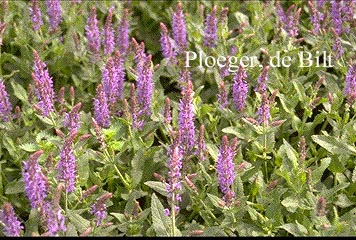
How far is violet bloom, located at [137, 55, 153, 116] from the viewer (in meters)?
4.26

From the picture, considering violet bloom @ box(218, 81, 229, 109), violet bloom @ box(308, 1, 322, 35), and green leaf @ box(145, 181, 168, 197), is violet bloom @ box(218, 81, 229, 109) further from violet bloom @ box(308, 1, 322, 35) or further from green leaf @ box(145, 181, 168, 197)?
violet bloom @ box(308, 1, 322, 35)

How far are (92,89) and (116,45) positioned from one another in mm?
444

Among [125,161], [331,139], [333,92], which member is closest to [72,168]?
[125,161]

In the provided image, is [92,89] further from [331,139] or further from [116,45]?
[331,139]

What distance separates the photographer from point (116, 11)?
5.74m

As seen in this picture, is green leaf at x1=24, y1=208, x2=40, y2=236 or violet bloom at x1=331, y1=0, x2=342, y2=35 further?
violet bloom at x1=331, y1=0, x2=342, y2=35

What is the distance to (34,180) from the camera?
10.6ft

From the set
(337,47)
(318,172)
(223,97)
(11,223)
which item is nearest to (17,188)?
(11,223)

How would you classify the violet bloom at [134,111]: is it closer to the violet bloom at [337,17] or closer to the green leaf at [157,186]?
the green leaf at [157,186]

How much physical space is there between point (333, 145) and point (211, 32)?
1.44 m

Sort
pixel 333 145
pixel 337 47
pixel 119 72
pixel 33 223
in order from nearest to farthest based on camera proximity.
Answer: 1. pixel 33 223
2. pixel 333 145
3. pixel 119 72
4. pixel 337 47

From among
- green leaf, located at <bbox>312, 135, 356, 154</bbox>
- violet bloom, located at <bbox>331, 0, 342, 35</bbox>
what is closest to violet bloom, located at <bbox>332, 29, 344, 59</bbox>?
violet bloom, located at <bbox>331, 0, 342, 35</bbox>

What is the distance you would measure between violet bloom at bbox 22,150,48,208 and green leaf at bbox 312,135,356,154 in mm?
1824

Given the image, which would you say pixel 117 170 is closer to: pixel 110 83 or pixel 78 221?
pixel 78 221
